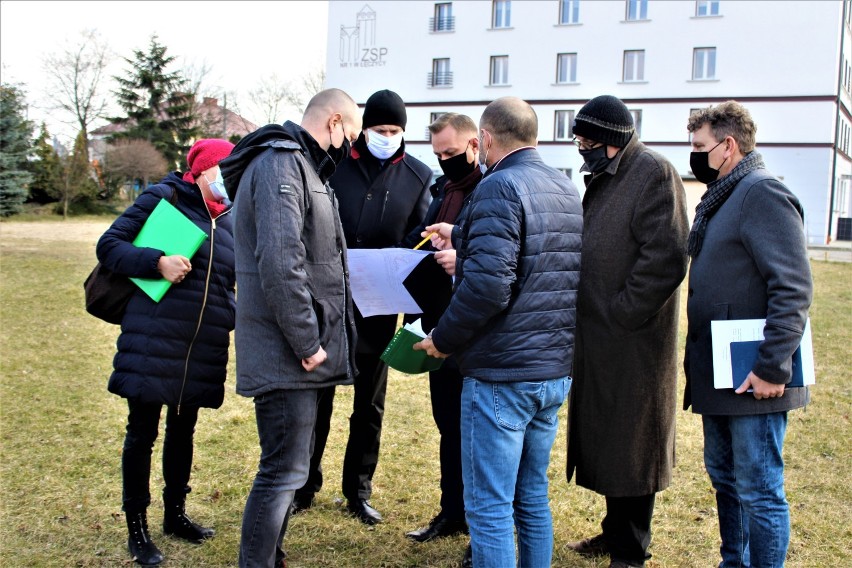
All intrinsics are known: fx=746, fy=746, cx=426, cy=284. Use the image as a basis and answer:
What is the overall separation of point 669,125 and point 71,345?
1290 inches

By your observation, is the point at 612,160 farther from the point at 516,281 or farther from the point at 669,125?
the point at 669,125

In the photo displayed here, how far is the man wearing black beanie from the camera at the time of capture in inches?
167

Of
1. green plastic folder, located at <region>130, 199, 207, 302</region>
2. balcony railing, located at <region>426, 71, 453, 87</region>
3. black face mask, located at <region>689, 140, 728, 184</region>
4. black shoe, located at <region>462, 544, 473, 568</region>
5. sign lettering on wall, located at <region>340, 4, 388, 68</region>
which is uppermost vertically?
sign lettering on wall, located at <region>340, 4, 388, 68</region>

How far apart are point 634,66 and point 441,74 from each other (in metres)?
10.2

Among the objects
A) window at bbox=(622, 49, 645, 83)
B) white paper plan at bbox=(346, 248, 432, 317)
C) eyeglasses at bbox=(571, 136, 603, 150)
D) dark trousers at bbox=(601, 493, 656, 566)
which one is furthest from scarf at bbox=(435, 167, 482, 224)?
window at bbox=(622, 49, 645, 83)

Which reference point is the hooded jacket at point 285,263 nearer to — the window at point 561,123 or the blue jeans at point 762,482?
the blue jeans at point 762,482

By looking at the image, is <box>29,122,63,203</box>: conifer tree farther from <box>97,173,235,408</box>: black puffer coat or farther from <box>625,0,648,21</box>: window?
<box>97,173,235,408</box>: black puffer coat

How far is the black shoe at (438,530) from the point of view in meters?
4.05

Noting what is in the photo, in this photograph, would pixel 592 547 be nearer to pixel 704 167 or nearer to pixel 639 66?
pixel 704 167

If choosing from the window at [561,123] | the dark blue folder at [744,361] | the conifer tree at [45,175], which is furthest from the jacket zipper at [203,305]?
the window at [561,123]

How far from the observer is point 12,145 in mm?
21953

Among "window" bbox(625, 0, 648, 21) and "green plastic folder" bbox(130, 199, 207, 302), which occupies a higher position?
"window" bbox(625, 0, 648, 21)

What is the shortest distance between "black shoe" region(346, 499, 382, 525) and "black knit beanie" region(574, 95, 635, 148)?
2413 millimetres

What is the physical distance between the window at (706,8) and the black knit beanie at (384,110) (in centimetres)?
3561
